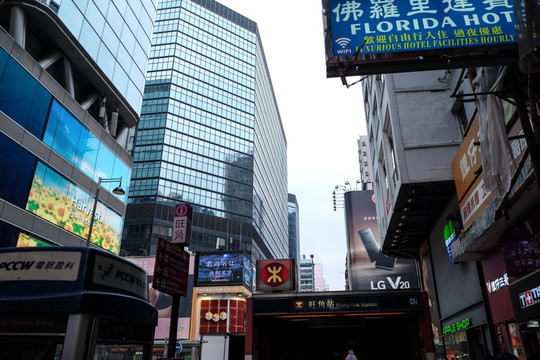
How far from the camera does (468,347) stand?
13.3 meters

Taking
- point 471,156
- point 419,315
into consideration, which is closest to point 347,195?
point 419,315

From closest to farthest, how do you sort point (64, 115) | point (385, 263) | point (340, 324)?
point (340, 324) < point (64, 115) < point (385, 263)

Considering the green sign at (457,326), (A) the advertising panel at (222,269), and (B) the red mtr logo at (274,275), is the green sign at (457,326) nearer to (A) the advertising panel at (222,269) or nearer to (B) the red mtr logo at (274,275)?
(B) the red mtr logo at (274,275)

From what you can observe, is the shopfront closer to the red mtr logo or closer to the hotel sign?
the hotel sign

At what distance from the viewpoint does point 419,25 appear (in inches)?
261

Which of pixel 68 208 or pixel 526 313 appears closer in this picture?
pixel 526 313

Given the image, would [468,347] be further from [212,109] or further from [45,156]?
[212,109]

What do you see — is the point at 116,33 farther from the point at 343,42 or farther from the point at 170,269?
the point at 343,42

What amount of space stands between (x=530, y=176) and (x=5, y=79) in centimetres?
2247

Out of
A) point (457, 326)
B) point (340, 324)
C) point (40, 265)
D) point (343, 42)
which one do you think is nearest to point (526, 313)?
point (343, 42)

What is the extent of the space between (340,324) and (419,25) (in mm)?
17263

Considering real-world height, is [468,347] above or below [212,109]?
below

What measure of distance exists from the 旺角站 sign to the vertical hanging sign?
18.9 ft

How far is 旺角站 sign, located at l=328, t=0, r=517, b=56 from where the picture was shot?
6285 millimetres
